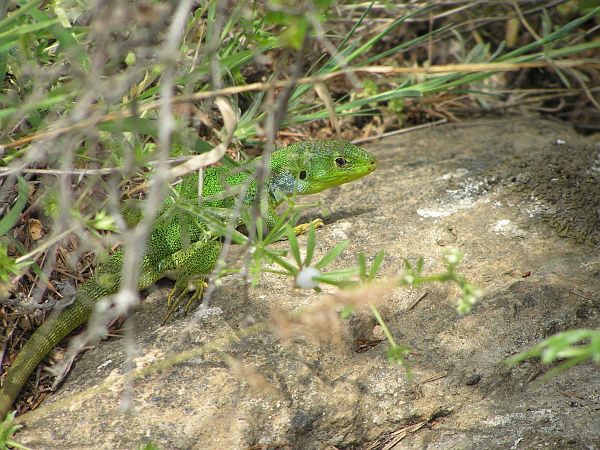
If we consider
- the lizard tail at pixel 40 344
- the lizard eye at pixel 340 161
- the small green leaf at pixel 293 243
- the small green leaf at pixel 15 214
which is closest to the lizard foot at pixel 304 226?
the lizard eye at pixel 340 161

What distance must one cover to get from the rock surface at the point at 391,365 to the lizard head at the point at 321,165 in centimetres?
54

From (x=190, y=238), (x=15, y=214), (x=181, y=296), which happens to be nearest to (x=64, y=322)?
(x=181, y=296)

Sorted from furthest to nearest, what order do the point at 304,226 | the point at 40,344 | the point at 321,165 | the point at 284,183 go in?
the point at 284,183 < the point at 321,165 < the point at 304,226 < the point at 40,344

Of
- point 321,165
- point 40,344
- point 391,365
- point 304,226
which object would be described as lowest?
point 391,365

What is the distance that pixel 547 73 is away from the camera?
5.95 meters

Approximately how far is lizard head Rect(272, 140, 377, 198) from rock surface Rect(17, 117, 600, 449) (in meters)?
0.54

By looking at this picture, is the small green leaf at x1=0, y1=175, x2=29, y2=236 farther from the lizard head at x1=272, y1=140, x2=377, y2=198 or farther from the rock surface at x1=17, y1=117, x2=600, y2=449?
the lizard head at x1=272, y1=140, x2=377, y2=198

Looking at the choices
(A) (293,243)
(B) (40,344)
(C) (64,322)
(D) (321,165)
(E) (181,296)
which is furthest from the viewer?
(D) (321,165)

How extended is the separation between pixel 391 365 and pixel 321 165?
1.73 metres

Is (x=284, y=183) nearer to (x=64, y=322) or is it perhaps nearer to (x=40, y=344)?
(x=64, y=322)

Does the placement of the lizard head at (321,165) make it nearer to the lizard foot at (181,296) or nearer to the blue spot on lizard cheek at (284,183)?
the blue spot on lizard cheek at (284,183)

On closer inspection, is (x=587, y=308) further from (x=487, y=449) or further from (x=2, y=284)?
(x=2, y=284)

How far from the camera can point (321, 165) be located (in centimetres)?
444

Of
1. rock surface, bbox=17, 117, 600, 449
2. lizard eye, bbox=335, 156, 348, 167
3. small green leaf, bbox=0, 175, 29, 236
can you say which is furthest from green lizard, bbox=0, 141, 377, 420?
small green leaf, bbox=0, 175, 29, 236
